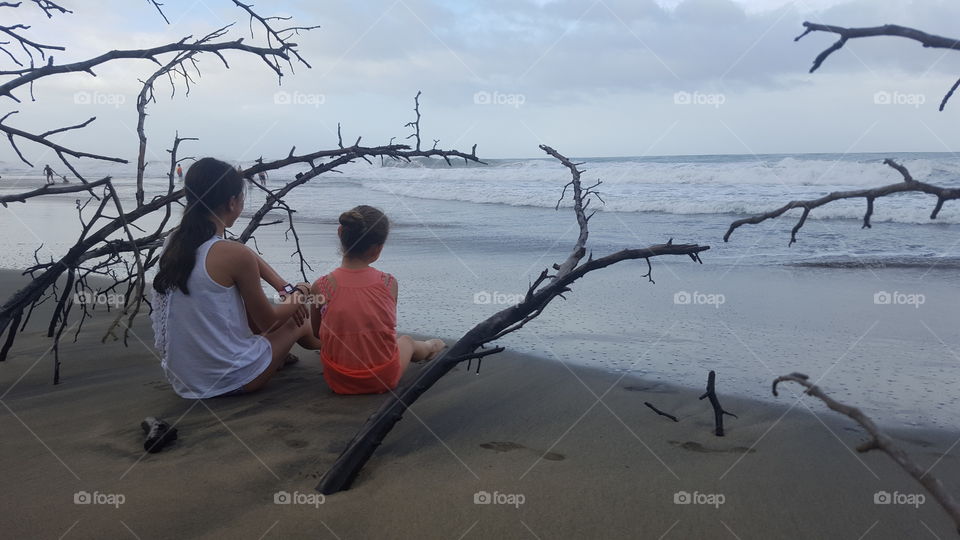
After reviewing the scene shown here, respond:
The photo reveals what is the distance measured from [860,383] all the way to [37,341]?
17.4ft

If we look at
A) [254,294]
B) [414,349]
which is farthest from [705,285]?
[254,294]

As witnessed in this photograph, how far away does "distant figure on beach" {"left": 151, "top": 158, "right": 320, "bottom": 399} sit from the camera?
12.0 ft

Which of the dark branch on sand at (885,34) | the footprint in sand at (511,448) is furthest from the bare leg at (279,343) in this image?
the dark branch on sand at (885,34)

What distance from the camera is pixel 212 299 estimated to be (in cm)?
377

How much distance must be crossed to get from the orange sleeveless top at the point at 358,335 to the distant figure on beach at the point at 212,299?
19 centimetres

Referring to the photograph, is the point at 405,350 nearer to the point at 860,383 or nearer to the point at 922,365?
the point at 860,383

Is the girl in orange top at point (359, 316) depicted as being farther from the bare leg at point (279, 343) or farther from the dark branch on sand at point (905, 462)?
the dark branch on sand at point (905, 462)

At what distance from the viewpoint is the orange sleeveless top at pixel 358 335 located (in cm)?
399

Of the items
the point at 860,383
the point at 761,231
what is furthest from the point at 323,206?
the point at 860,383

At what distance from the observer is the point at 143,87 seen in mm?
3850

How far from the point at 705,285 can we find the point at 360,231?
4.04 m

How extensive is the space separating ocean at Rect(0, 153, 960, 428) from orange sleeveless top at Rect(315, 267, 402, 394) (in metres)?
0.77

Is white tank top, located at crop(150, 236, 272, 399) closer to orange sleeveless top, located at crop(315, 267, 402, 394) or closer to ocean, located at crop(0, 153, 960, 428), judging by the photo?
orange sleeveless top, located at crop(315, 267, 402, 394)

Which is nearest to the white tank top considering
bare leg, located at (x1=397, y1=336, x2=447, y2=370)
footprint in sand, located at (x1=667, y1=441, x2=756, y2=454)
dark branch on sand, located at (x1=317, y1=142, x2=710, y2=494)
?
bare leg, located at (x1=397, y1=336, x2=447, y2=370)
